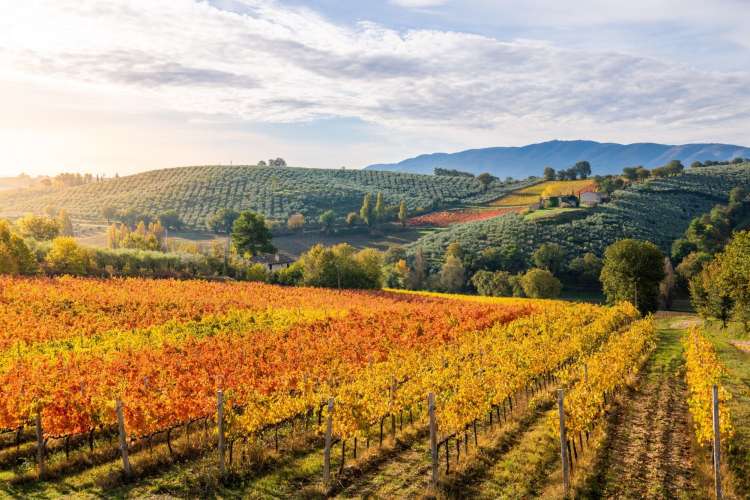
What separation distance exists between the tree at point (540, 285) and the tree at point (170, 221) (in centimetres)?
9702

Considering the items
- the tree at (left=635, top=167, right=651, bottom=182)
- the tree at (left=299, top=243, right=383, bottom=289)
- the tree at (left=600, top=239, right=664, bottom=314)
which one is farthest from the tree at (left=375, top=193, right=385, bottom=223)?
the tree at (left=600, top=239, right=664, bottom=314)

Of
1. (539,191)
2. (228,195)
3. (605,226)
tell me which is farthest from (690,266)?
(228,195)

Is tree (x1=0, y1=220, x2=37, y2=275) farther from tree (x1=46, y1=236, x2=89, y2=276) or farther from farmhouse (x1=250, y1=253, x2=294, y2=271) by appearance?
farmhouse (x1=250, y1=253, x2=294, y2=271)

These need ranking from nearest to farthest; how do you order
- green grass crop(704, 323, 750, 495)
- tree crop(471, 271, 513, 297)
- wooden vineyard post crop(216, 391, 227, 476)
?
1. wooden vineyard post crop(216, 391, 227, 476)
2. green grass crop(704, 323, 750, 495)
3. tree crop(471, 271, 513, 297)

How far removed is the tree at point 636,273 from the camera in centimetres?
5919

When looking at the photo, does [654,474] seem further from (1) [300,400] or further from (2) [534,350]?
(2) [534,350]

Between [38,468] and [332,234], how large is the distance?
4752 inches

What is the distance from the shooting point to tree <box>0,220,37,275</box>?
5269 cm

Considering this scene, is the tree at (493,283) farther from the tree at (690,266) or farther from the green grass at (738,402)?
the green grass at (738,402)

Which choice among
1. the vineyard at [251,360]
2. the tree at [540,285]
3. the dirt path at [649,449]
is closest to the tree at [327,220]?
the tree at [540,285]

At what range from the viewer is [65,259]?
57.9m

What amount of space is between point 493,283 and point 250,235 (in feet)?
124

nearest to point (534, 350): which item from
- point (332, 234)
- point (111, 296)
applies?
point (111, 296)

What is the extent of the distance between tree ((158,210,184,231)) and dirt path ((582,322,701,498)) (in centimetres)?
13289
